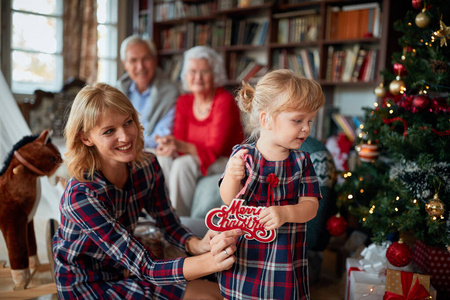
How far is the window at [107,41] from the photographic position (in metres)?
4.69

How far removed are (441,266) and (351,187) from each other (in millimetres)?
516

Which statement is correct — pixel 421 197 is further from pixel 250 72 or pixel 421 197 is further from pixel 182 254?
pixel 250 72

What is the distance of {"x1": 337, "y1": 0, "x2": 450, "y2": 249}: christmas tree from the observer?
1549 millimetres

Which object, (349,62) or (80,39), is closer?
(349,62)

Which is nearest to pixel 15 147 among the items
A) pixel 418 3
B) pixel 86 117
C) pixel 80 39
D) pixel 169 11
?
pixel 86 117

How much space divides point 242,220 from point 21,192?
92 cm

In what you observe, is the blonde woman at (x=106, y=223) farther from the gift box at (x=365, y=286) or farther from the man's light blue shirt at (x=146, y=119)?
the man's light blue shirt at (x=146, y=119)

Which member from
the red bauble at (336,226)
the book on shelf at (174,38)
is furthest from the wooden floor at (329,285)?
the book on shelf at (174,38)

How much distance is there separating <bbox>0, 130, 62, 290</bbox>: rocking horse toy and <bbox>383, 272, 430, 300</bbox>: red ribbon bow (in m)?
1.38

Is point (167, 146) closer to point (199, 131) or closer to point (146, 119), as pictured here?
point (199, 131)

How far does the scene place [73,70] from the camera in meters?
4.25

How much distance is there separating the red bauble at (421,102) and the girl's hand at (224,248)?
105cm

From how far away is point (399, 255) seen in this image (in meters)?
1.50

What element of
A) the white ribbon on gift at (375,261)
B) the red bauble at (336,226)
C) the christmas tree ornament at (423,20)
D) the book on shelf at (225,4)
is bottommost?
the white ribbon on gift at (375,261)
